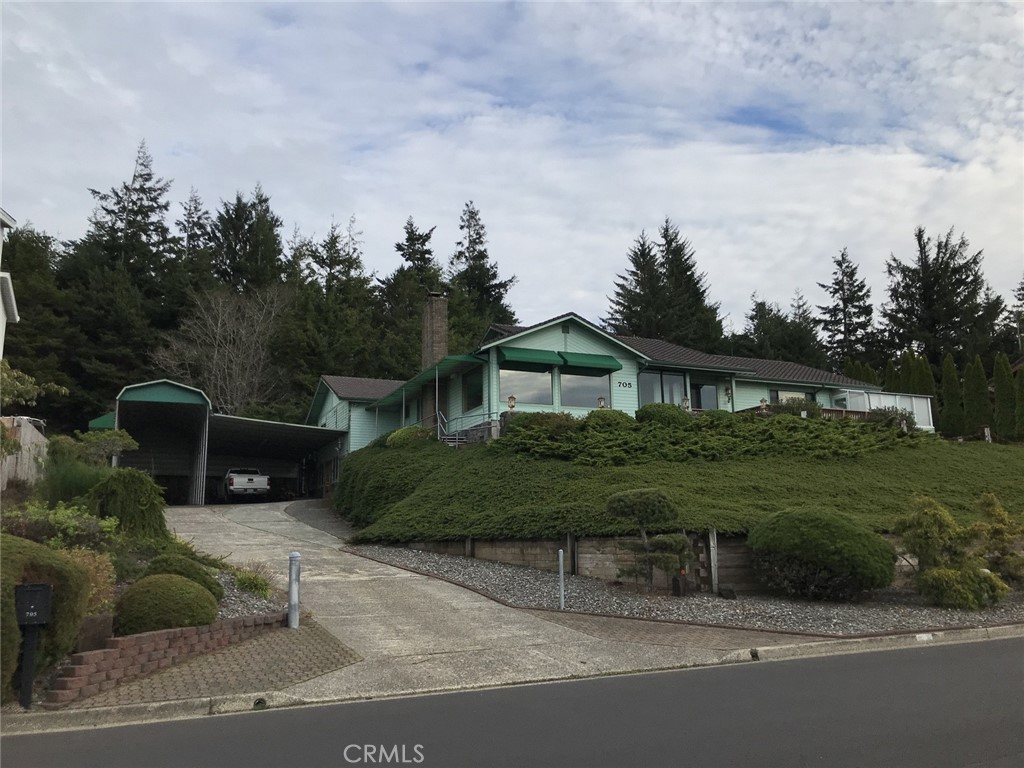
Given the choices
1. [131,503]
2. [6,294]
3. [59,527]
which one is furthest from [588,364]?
[6,294]

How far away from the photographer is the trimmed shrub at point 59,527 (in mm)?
10117

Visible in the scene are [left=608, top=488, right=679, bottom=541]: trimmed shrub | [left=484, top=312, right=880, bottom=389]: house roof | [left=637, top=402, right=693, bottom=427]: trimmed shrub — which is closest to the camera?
[left=608, top=488, right=679, bottom=541]: trimmed shrub

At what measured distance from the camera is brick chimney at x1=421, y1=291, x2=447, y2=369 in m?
31.0

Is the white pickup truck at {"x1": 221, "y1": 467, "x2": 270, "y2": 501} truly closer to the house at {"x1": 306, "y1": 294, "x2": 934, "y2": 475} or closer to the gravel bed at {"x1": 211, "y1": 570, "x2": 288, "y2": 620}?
the house at {"x1": 306, "y1": 294, "x2": 934, "y2": 475}

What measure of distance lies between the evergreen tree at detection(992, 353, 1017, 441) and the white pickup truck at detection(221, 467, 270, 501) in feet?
112

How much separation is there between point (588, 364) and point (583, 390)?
138 centimetres

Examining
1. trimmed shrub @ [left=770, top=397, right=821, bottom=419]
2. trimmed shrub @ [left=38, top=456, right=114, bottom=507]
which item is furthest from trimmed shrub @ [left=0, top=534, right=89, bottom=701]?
trimmed shrub @ [left=770, top=397, right=821, bottom=419]

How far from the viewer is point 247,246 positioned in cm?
5553

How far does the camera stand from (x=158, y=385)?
27734 millimetres

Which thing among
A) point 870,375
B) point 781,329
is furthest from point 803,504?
point 781,329

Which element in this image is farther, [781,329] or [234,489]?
[781,329]

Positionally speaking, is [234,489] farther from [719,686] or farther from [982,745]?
[982,745]

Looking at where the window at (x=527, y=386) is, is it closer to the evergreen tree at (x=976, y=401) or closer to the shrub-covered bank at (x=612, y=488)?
the shrub-covered bank at (x=612, y=488)

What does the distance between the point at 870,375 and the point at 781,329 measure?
39.3ft
